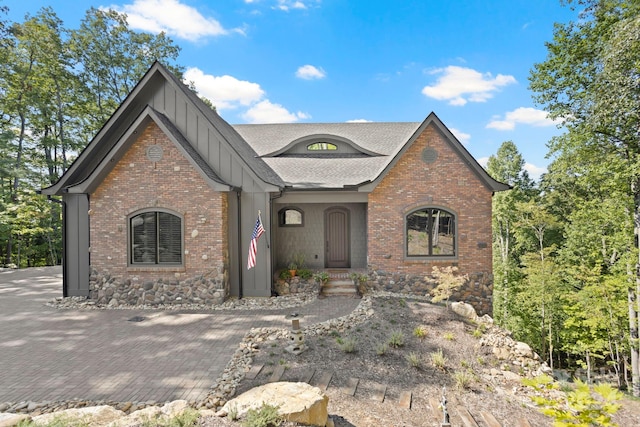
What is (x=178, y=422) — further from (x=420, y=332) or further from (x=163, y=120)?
(x=163, y=120)

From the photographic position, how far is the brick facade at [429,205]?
10180 millimetres

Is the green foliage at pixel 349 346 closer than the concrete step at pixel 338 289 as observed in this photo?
Yes

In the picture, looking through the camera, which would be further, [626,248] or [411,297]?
[626,248]

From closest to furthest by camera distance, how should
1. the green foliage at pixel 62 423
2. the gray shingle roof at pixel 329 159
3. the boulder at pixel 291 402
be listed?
the green foliage at pixel 62 423
the boulder at pixel 291 402
the gray shingle roof at pixel 329 159

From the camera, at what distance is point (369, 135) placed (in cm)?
1512

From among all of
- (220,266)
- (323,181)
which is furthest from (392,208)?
(220,266)

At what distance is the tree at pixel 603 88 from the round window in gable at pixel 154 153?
42.5 feet

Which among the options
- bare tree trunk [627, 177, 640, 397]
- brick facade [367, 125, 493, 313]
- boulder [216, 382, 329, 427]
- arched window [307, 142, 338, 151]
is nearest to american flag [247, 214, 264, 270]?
brick facade [367, 125, 493, 313]

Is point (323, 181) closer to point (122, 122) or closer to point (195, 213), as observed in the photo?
point (195, 213)

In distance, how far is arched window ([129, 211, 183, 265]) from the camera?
30.2ft

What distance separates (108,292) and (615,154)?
1647cm

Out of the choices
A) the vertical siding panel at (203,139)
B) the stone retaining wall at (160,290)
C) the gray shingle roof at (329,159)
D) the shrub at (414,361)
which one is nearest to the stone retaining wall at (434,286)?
the gray shingle roof at (329,159)

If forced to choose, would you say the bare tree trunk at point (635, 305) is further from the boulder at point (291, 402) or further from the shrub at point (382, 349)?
the boulder at point (291, 402)

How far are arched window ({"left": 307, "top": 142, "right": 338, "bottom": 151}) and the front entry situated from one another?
349 cm
